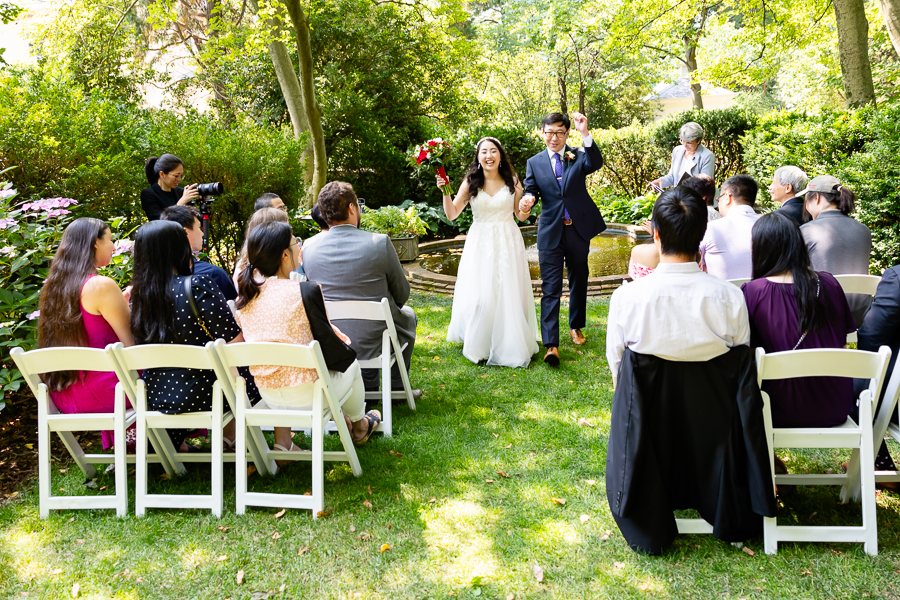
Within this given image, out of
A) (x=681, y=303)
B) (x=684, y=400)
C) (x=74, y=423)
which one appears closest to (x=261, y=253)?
(x=74, y=423)

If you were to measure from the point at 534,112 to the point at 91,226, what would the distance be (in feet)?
74.9

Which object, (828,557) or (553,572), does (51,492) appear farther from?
(828,557)

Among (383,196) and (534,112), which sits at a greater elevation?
(534,112)

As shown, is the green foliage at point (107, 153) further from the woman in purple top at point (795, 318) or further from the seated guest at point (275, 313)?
the woman in purple top at point (795, 318)

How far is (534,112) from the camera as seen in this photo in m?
24.9

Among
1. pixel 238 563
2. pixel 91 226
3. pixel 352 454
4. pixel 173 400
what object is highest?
pixel 91 226

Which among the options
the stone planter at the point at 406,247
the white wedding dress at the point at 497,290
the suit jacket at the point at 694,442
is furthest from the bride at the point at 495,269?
the stone planter at the point at 406,247

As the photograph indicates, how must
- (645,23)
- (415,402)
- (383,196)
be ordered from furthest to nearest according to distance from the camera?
(645,23) < (383,196) < (415,402)

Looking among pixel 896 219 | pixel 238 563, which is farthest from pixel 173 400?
pixel 896 219

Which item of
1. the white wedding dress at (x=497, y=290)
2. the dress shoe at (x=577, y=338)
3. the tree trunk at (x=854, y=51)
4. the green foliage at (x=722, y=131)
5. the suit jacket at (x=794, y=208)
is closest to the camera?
the suit jacket at (x=794, y=208)

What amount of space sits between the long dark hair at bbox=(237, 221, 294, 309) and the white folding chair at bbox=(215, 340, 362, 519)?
0.38 metres

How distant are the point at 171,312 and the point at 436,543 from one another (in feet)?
6.17

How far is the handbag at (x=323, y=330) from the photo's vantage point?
3.48m

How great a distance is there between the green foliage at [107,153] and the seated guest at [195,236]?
6.56ft
